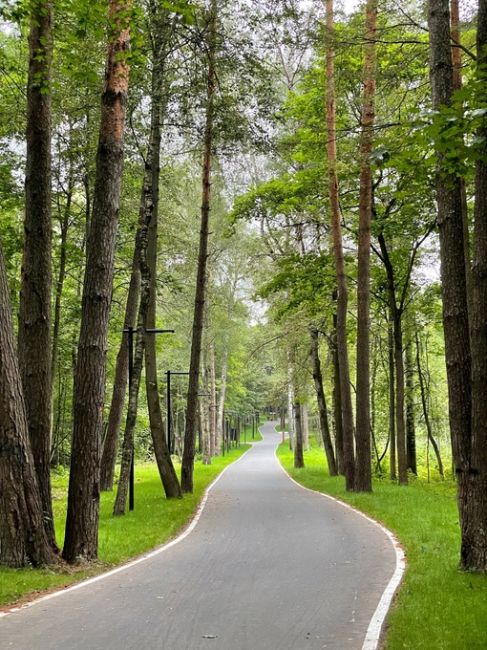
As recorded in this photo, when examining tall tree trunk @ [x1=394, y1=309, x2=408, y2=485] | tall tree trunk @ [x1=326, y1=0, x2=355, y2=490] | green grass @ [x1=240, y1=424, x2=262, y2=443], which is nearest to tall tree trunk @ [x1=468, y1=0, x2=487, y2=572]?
tall tree trunk @ [x1=326, y1=0, x2=355, y2=490]

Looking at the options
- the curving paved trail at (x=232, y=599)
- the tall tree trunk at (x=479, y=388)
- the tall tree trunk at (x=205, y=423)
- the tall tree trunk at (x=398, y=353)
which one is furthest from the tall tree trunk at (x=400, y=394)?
the tall tree trunk at (x=205, y=423)

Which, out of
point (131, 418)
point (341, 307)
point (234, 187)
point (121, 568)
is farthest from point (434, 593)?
point (234, 187)

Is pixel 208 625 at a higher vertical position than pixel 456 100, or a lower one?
lower

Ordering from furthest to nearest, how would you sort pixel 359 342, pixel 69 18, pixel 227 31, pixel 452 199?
pixel 359 342, pixel 227 31, pixel 69 18, pixel 452 199

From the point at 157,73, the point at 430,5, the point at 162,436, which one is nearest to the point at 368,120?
the point at 157,73

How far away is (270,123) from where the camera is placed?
11.6 metres

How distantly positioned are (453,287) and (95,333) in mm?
4877

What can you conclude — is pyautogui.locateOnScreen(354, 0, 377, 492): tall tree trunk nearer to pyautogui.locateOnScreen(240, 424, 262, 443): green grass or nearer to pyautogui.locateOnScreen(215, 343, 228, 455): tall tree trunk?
pyautogui.locateOnScreen(215, 343, 228, 455): tall tree trunk

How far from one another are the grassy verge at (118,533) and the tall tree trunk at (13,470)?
0.28m

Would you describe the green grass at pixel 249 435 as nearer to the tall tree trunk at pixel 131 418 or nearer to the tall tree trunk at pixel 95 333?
the tall tree trunk at pixel 131 418

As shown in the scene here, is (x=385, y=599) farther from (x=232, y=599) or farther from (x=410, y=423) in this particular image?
(x=410, y=423)

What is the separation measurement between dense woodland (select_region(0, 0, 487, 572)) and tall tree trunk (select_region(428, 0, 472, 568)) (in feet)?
0.08

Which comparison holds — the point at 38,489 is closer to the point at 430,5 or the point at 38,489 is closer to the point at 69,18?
the point at 69,18

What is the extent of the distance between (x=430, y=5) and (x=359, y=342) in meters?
10.00
